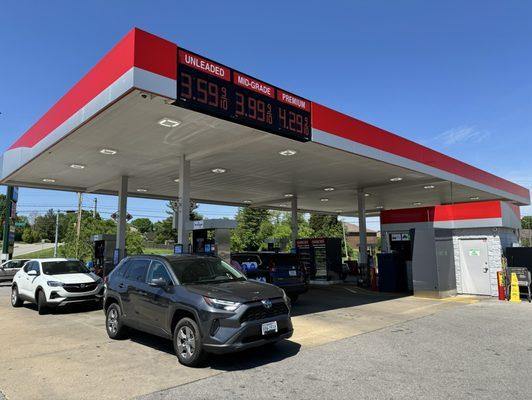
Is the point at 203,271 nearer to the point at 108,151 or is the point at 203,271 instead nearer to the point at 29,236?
the point at 108,151

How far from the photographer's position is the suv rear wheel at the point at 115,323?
8102 millimetres

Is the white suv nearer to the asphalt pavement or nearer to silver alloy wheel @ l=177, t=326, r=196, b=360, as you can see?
silver alloy wheel @ l=177, t=326, r=196, b=360

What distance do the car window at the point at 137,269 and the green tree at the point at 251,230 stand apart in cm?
3746

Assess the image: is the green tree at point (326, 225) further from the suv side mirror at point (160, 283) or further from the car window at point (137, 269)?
the suv side mirror at point (160, 283)

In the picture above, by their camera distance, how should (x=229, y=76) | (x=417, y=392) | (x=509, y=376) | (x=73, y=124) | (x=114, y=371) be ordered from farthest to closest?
(x=73, y=124) → (x=229, y=76) → (x=114, y=371) → (x=509, y=376) → (x=417, y=392)

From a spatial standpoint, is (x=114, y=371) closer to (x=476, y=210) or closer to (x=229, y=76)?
(x=229, y=76)

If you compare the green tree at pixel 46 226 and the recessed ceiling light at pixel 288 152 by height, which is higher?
the green tree at pixel 46 226

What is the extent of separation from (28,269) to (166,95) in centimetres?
897

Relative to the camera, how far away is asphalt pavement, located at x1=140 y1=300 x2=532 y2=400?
5059 mm

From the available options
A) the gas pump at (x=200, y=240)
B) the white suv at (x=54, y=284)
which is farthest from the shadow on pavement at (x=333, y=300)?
the white suv at (x=54, y=284)

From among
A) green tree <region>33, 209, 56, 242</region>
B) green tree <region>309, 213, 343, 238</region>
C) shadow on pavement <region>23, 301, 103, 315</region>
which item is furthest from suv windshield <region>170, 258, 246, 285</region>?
green tree <region>33, 209, 56, 242</region>

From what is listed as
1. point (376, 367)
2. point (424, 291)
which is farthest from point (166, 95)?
point (424, 291)

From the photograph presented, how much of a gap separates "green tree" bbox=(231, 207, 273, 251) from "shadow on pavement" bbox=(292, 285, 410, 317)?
30140mm

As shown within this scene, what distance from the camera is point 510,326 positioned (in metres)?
9.41
